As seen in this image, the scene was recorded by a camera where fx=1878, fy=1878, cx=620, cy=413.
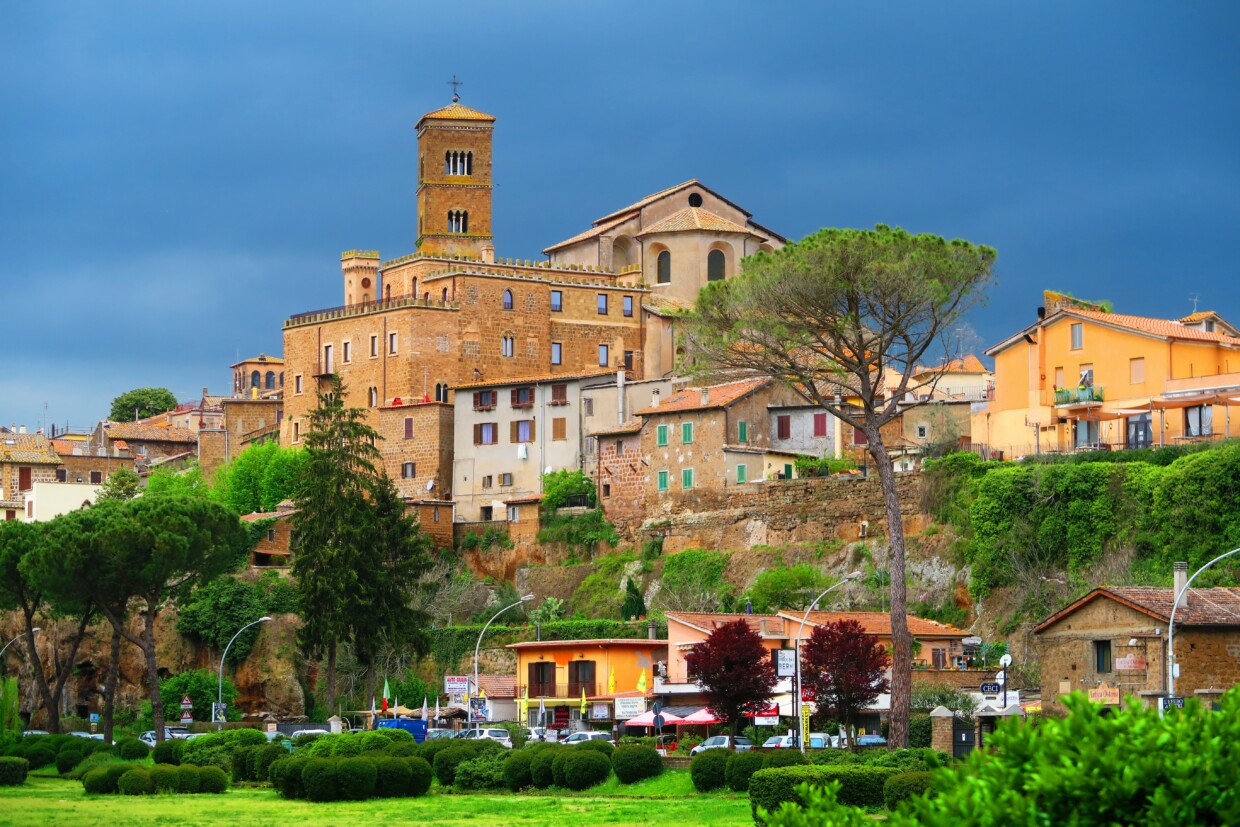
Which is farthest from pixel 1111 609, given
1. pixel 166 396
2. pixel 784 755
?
pixel 166 396

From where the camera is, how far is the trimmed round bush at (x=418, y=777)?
4334cm

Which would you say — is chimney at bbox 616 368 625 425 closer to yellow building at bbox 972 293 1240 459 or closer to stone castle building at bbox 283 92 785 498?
stone castle building at bbox 283 92 785 498

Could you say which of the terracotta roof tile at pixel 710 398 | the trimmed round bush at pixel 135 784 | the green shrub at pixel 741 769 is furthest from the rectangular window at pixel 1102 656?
the terracotta roof tile at pixel 710 398

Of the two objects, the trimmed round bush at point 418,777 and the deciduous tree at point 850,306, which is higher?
the deciduous tree at point 850,306

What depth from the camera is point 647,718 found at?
55406 millimetres

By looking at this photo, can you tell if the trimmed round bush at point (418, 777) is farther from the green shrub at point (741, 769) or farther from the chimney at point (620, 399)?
the chimney at point (620, 399)

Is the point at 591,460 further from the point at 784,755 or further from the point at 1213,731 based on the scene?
the point at 1213,731

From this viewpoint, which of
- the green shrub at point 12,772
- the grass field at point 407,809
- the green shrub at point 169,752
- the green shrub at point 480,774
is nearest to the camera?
the grass field at point 407,809

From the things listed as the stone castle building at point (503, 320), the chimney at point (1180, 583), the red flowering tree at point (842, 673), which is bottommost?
the red flowering tree at point (842, 673)

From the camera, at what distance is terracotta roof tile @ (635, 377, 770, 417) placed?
7444 cm

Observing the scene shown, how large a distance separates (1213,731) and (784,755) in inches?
1012

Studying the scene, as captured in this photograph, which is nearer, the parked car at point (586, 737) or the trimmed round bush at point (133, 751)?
the parked car at point (586, 737)

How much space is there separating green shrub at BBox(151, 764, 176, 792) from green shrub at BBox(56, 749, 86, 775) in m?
7.57

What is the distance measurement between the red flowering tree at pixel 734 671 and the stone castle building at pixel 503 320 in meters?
38.2
